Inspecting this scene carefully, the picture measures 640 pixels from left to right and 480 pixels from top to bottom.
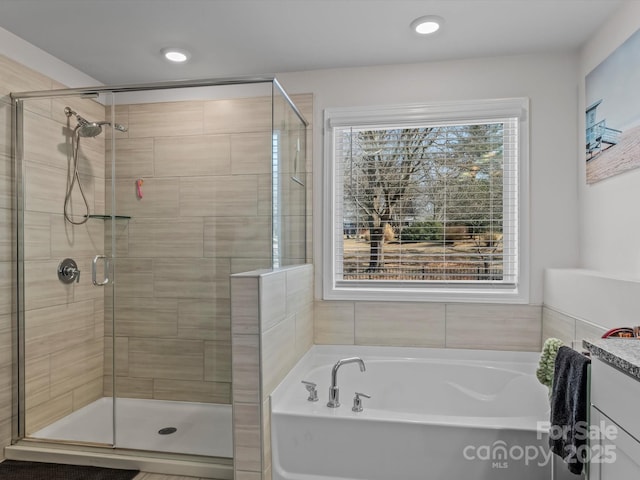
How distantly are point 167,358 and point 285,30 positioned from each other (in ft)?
6.68

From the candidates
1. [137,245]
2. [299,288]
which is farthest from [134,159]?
[299,288]

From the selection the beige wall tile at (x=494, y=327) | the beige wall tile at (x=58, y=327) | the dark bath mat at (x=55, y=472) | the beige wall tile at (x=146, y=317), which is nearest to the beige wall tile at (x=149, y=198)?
the beige wall tile at (x=146, y=317)

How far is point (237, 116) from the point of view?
8.07ft

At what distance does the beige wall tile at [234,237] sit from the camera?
2.46 meters

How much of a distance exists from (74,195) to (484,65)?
2.72 metres

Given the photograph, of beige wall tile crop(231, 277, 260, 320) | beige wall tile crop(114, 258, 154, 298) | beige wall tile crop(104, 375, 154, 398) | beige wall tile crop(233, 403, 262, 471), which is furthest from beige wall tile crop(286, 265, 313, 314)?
beige wall tile crop(104, 375, 154, 398)

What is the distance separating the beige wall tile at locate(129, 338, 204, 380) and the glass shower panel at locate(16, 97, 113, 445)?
203 mm

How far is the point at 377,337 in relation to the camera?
298 cm

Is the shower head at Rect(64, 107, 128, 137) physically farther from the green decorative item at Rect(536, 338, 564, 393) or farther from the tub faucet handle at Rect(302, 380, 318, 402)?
the green decorative item at Rect(536, 338, 564, 393)

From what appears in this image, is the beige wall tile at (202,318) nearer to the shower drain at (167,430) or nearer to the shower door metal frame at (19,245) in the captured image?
the shower drain at (167,430)

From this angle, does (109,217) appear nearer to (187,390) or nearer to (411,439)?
(187,390)

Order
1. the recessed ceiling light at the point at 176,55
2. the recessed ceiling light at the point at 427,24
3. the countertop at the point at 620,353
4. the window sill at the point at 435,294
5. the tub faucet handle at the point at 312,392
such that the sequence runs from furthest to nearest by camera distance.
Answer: the window sill at the point at 435,294
the recessed ceiling light at the point at 176,55
the recessed ceiling light at the point at 427,24
the tub faucet handle at the point at 312,392
the countertop at the point at 620,353

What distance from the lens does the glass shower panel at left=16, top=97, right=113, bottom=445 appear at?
8.20 ft

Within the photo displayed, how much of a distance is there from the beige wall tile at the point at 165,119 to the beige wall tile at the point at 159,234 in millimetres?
505
